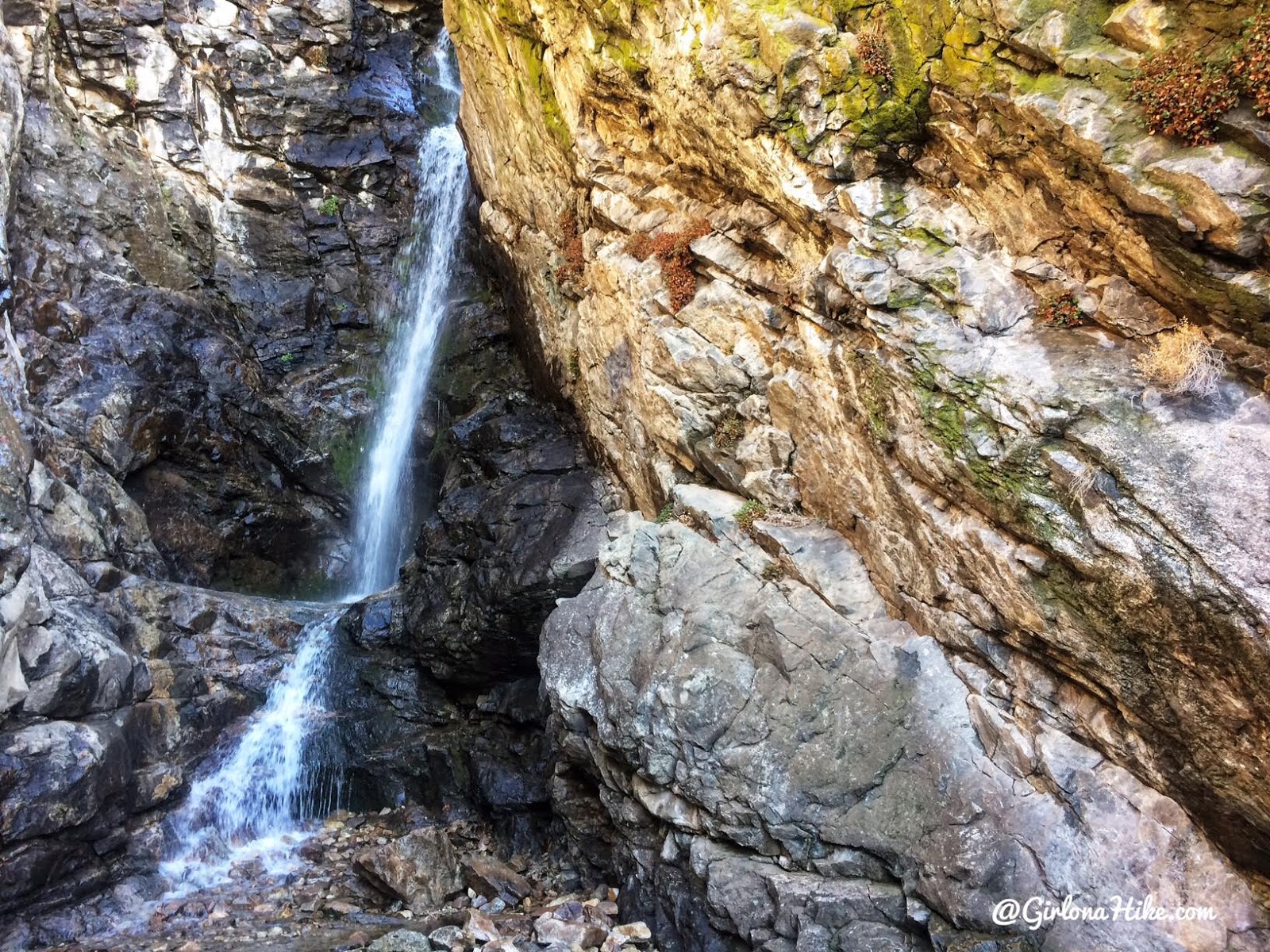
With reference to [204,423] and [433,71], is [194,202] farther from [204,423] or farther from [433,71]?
[433,71]

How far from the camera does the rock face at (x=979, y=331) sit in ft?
20.7

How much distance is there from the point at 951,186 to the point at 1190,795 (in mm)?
6143

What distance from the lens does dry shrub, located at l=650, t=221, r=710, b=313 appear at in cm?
1148

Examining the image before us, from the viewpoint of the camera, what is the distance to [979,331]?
799 cm

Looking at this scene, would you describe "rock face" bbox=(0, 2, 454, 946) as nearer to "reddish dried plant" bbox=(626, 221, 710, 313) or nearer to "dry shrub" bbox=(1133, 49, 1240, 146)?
"reddish dried plant" bbox=(626, 221, 710, 313)

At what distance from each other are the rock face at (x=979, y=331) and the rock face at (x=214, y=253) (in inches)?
372

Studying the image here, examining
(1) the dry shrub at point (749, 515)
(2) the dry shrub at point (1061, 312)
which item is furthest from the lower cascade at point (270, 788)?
(2) the dry shrub at point (1061, 312)

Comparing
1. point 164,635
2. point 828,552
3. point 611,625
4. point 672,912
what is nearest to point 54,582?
point 164,635

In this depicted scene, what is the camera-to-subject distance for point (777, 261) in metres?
10.4

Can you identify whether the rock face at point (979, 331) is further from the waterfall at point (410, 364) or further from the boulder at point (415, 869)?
the waterfall at point (410, 364)

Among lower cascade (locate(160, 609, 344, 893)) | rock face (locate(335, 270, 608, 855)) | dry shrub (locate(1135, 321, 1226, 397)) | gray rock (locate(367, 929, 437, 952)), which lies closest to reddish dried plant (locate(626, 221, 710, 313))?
rock face (locate(335, 270, 608, 855))

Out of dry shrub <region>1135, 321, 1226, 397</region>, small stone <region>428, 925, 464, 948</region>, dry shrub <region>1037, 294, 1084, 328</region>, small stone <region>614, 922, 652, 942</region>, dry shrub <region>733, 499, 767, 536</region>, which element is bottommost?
small stone <region>428, 925, 464, 948</region>

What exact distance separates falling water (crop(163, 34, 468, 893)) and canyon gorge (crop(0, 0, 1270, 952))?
0.10 metres

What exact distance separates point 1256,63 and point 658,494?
8.44 metres
